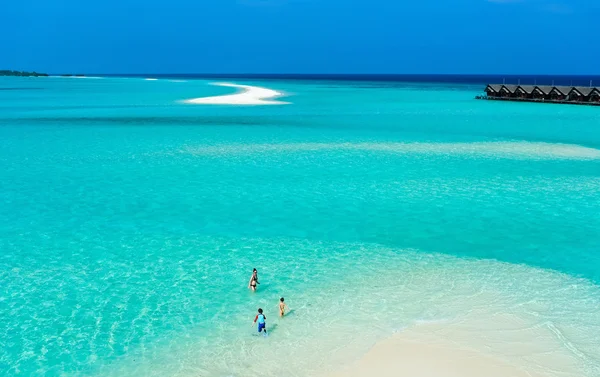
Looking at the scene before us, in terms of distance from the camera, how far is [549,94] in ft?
233

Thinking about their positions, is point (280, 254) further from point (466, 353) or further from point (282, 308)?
point (466, 353)

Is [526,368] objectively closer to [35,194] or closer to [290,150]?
[35,194]

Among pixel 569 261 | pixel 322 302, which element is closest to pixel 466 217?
pixel 569 261

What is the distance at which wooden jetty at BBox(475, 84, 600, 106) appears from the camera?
220ft

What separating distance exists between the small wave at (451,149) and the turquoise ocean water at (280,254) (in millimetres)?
391

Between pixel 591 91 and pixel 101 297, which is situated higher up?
pixel 591 91

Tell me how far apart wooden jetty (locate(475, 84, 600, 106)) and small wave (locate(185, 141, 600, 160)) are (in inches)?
1471

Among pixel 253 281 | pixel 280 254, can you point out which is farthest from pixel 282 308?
pixel 280 254

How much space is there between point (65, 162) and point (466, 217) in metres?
19.1

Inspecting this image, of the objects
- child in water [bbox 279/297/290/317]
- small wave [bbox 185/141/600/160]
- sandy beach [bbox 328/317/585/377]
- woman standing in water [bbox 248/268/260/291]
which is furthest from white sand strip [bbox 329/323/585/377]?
small wave [bbox 185/141/600/160]

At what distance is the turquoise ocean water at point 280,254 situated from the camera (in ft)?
32.6

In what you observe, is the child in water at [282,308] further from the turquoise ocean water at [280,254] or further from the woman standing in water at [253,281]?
the woman standing in water at [253,281]

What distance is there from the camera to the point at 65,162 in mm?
27391

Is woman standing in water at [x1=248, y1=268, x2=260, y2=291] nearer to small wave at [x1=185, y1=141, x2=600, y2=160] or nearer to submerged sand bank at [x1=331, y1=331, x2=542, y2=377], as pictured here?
submerged sand bank at [x1=331, y1=331, x2=542, y2=377]
